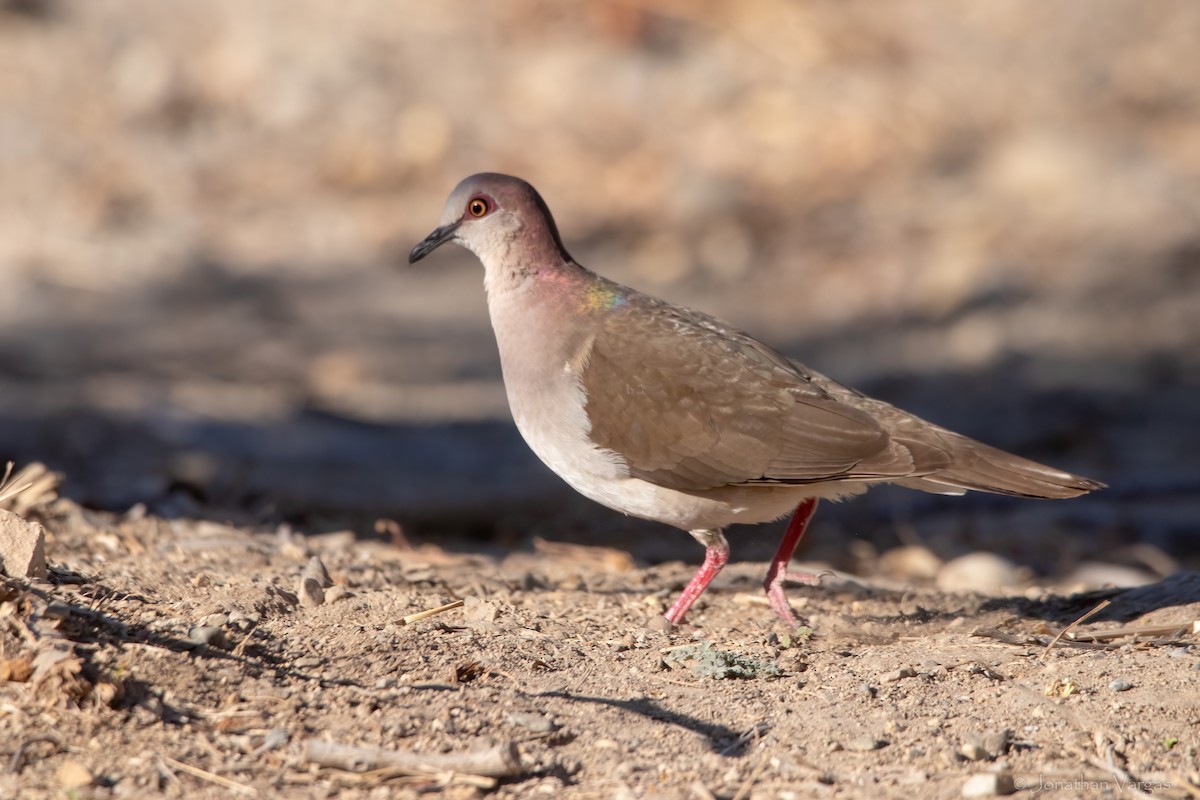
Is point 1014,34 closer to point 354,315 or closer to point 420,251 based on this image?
point 354,315

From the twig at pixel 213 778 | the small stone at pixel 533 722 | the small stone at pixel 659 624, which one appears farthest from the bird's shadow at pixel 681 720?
the twig at pixel 213 778

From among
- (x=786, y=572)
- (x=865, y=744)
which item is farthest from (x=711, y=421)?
(x=865, y=744)

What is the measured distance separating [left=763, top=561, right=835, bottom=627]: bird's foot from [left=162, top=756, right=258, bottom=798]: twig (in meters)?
2.39

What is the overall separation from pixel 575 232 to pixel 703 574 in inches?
316

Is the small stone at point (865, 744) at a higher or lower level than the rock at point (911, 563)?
higher

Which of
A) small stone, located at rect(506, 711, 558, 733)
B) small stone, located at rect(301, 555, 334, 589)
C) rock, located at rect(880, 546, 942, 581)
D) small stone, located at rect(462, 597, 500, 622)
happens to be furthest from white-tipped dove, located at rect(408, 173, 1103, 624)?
rock, located at rect(880, 546, 942, 581)

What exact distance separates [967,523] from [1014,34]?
9.25 m

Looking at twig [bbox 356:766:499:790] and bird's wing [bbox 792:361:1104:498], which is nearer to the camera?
twig [bbox 356:766:499:790]

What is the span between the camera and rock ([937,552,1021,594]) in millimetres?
6707

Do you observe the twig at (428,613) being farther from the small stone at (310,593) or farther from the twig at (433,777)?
the twig at (433,777)

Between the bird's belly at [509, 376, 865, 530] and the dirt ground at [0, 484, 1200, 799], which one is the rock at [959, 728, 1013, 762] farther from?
the bird's belly at [509, 376, 865, 530]

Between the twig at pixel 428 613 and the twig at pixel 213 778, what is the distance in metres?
1.21

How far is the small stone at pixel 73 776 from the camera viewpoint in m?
3.36

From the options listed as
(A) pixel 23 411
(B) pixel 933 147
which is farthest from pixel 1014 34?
(A) pixel 23 411
